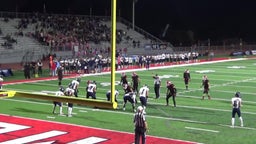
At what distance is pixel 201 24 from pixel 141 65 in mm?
28283

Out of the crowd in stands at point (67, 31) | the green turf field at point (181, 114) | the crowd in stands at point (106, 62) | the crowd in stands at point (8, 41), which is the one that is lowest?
the green turf field at point (181, 114)

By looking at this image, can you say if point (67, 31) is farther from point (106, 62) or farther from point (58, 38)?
point (106, 62)

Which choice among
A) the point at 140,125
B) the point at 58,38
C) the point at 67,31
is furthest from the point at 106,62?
the point at 140,125

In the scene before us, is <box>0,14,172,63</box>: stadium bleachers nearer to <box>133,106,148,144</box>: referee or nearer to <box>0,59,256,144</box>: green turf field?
<box>0,59,256,144</box>: green turf field

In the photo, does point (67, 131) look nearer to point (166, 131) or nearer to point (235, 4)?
point (166, 131)

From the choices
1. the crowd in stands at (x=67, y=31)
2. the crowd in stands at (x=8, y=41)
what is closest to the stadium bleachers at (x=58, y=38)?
the crowd in stands at (x=67, y=31)

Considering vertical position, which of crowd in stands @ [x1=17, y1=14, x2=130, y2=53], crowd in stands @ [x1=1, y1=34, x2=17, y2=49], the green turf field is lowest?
the green turf field

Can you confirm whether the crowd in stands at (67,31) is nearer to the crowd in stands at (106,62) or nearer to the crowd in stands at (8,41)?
the crowd in stands at (8,41)

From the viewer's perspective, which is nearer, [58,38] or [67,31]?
[58,38]

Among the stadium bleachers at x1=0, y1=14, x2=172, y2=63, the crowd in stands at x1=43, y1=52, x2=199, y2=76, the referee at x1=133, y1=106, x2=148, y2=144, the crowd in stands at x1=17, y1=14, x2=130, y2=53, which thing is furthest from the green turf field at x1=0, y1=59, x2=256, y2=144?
the crowd in stands at x1=17, y1=14, x2=130, y2=53

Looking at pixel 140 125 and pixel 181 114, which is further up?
pixel 140 125

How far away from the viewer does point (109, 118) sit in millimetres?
16422

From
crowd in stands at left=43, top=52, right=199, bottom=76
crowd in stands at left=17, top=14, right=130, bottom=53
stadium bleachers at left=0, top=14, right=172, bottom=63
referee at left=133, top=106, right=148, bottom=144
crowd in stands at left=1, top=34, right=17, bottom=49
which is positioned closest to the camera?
referee at left=133, top=106, right=148, bottom=144

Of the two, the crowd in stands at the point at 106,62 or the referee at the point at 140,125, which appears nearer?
the referee at the point at 140,125
